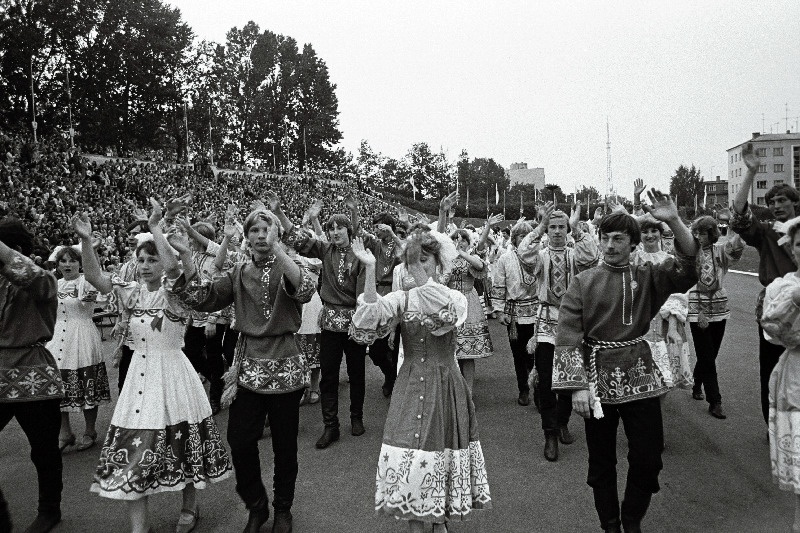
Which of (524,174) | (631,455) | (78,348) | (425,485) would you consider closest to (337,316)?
(78,348)

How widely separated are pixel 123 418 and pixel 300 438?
2576 mm

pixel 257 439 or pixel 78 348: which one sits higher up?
pixel 78 348

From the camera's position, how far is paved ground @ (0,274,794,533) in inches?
177

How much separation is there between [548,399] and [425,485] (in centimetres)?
251

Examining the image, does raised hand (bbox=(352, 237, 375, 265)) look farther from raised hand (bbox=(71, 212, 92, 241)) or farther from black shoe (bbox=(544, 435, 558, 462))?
black shoe (bbox=(544, 435, 558, 462))

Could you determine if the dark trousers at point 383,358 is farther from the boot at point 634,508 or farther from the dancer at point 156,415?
the boot at point 634,508

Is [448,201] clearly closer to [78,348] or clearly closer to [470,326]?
[470,326]

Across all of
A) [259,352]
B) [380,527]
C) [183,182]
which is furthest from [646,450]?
[183,182]

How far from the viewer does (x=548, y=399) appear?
584cm

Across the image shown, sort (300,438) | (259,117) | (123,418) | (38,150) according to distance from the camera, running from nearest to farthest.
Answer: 1. (123,418)
2. (300,438)
3. (38,150)
4. (259,117)

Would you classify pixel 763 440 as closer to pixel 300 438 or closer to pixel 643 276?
pixel 643 276

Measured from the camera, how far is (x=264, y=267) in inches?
176

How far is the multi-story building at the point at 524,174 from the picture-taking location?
11775cm

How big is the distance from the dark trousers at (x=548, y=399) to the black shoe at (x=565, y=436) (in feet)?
0.20
